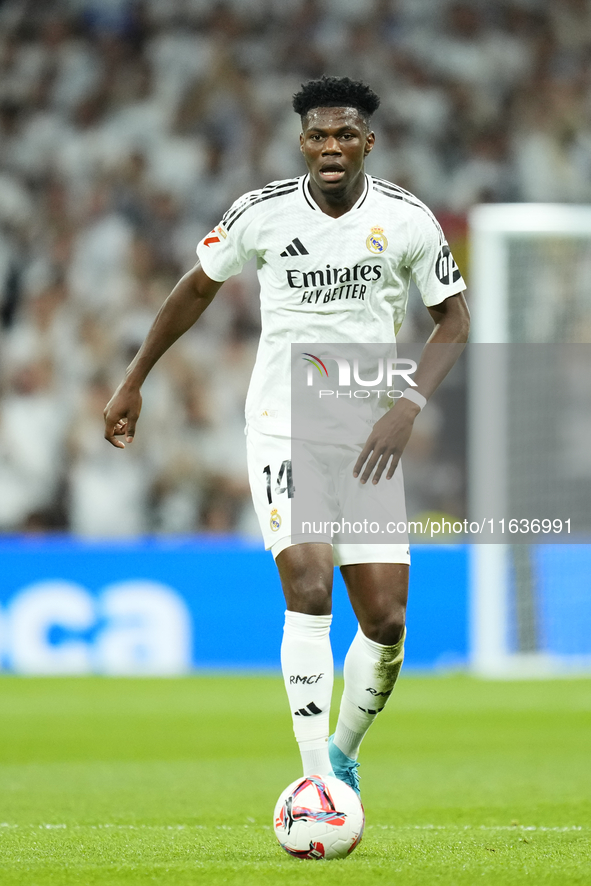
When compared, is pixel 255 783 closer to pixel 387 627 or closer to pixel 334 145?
pixel 387 627

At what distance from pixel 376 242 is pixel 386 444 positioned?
0.62 m

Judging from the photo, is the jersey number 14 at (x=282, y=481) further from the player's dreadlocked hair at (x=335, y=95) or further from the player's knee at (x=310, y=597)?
the player's dreadlocked hair at (x=335, y=95)

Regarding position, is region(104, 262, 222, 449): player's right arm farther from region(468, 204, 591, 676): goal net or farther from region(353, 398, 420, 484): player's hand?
region(468, 204, 591, 676): goal net

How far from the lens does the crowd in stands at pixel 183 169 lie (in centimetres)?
1197

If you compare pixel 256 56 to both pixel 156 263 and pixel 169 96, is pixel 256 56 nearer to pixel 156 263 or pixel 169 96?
pixel 169 96

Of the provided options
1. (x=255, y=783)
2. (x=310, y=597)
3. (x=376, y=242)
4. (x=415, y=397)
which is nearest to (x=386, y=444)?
(x=415, y=397)

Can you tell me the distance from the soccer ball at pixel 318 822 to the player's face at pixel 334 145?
1.77 m

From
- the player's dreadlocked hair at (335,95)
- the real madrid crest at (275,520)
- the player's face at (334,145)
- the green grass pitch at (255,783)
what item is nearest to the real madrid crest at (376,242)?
the player's face at (334,145)

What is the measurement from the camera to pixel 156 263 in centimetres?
1291

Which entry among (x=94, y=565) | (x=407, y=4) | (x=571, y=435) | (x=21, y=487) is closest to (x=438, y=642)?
(x=571, y=435)

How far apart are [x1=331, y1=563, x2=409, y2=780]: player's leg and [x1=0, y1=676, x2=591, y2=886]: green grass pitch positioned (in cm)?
35

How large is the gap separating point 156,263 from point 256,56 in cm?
268

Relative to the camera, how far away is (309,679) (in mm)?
4027

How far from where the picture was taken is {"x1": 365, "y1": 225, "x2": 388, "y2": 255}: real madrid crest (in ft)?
13.8
